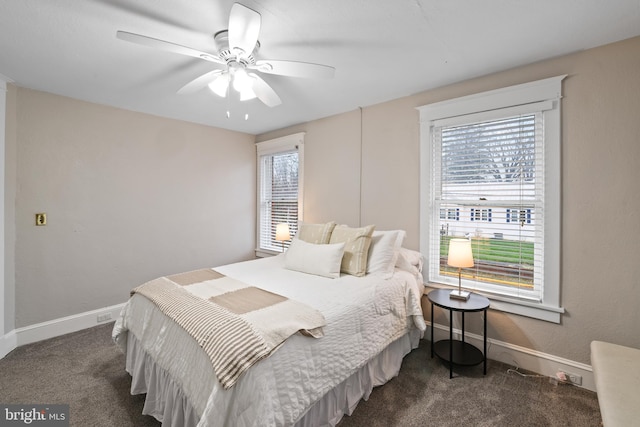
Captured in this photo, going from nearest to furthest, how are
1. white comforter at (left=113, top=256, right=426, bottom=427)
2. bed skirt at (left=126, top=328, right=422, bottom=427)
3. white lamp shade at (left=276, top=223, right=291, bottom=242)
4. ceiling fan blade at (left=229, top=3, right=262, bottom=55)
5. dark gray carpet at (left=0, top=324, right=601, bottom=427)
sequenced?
1. white comforter at (left=113, top=256, right=426, bottom=427)
2. ceiling fan blade at (left=229, top=3, right=262, bottom=55)
3. bed skirt at (left=126, top=328, right=422, bottom=427)
4. dark gray carpet at (left=0, top=324, right=601, bottom=427)
5. white lamp shade at (left=276, top=223, right=291, bottom=242)

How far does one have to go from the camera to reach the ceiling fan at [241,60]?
1466 mm

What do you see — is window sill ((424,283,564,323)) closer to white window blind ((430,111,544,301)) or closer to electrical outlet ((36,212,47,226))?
white window blind ((430,111,544,301))

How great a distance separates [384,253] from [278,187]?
227 centimetres

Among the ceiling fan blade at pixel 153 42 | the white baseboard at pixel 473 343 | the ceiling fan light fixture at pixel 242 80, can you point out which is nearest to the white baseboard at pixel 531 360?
the white baseboard at pixel 473 343

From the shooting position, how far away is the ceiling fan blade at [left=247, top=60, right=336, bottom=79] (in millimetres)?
1789

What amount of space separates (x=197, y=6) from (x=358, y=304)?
200cm

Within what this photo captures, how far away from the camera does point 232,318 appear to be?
1.47m

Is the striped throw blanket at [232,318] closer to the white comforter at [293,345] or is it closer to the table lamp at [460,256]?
the white comforter at [293,345]

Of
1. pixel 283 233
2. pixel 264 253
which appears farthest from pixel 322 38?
pixel 264 253

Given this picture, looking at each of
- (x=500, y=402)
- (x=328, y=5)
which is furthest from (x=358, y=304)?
(x=328, y=5)

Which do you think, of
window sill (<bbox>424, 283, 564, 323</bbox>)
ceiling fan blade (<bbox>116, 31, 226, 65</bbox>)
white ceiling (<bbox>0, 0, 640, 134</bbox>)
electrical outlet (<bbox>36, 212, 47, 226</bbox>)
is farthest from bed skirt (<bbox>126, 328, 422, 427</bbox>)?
white ceiling (<bbox>0, 0, 640, 134</bbox>)

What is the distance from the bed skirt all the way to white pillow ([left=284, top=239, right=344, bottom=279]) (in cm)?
75

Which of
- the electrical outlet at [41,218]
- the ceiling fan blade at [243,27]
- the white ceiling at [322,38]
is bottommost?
the electrical outlet at [41,218]

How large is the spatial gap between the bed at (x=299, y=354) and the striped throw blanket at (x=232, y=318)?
39 mm
